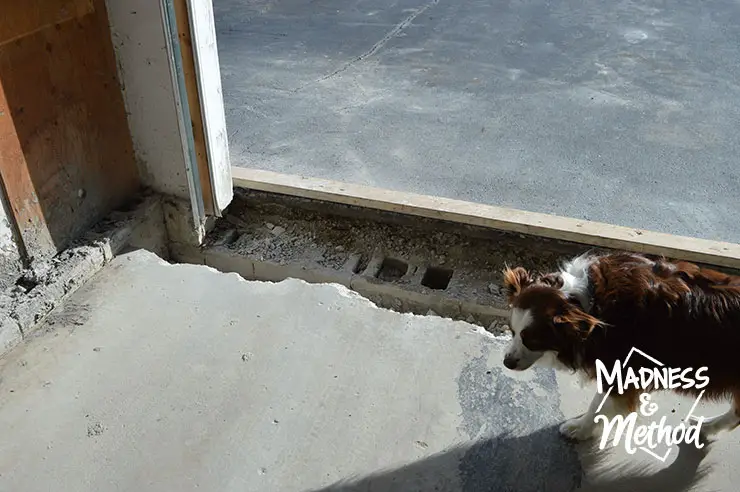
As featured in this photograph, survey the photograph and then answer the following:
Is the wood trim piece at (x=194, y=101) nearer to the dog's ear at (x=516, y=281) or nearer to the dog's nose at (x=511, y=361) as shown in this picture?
the dog's ear at (x=516, y=281)

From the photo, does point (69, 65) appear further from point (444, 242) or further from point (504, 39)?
point (504, 39)

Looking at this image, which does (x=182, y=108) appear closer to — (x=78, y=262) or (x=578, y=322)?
(x=78, y=262)

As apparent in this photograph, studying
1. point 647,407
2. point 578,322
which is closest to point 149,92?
point 578,322

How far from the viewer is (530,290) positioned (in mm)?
1688

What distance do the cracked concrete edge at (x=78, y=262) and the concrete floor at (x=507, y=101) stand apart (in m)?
0.89

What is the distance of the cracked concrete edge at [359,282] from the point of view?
2795 millimetres

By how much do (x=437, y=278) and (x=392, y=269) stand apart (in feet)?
0.72

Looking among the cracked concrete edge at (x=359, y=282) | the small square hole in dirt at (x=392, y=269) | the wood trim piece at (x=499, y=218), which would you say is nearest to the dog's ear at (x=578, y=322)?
the cracked concrete edge at (x=359, y=282)

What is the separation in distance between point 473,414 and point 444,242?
1.19 meters

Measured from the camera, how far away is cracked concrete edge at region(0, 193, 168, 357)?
7.30ft

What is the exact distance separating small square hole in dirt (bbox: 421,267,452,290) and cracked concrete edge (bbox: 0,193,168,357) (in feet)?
4.05

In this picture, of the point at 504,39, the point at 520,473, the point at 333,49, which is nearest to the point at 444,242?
the point at 520,473

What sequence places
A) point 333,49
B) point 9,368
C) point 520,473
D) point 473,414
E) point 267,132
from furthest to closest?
point 333,49 → point 267,132 → point 9,368 → point 473,414 → point 520,473

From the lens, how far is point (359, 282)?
2.90 m
